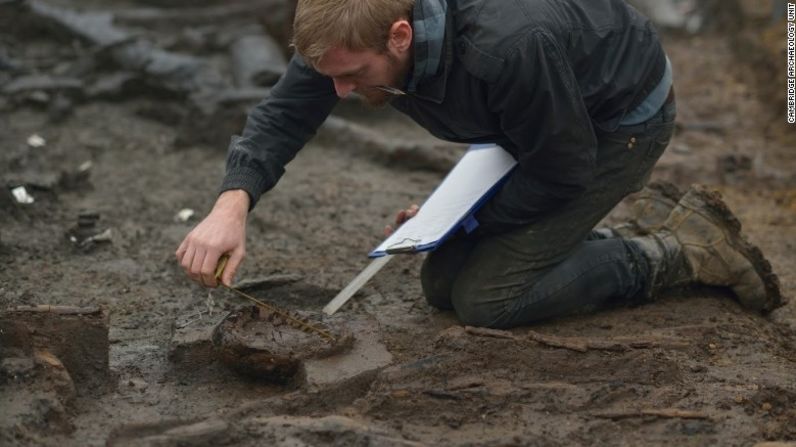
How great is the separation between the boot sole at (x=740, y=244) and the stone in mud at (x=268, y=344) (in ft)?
5.42

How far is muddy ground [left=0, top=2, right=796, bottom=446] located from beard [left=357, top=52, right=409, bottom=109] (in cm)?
79

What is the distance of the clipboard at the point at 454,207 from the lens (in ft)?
13.3

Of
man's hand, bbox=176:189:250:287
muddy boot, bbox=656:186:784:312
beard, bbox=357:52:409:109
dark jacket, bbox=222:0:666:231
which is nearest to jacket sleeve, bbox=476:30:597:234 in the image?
dark jacket, bbox=222:0:666:231

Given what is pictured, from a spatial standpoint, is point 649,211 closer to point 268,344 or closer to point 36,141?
point 268,344

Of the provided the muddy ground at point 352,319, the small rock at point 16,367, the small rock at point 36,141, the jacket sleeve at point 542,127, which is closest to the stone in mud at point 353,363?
the muddy ground at point 352,319

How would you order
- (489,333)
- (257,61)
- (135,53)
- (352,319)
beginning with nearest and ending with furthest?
(489,333) < (352,319) < (257,61) < (135,53)

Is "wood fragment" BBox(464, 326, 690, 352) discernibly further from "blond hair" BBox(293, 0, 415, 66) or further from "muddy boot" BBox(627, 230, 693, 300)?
"blond hair" BBox(293, 0, 415, 66)

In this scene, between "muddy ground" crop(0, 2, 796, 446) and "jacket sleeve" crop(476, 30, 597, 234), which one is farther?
"jacket sleeve" crop(476, 30, 597, 234)

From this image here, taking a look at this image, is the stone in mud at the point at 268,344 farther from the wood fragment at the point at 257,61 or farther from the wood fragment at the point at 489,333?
the wood fragment at the point at 257,61

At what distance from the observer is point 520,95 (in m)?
3.53


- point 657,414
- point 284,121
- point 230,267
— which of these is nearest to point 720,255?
point 657,414

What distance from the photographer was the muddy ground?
3.27m

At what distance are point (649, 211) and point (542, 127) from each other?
123 cm

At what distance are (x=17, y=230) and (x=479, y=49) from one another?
Result: 9.45 feet
